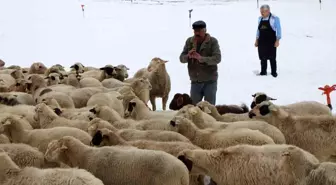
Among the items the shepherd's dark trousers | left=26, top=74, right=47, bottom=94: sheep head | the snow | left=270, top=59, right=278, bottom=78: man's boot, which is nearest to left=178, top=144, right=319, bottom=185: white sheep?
the shepherd's dark trousers

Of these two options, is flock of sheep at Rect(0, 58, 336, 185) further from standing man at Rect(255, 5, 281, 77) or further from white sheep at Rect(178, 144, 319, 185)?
standing man at Rect(255, 5, 281, 77)

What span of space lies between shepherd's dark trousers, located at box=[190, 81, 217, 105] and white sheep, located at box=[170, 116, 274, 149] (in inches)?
119

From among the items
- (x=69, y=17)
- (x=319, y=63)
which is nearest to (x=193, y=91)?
(x=319, y=63)

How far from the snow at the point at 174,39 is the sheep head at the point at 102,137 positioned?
6473mm

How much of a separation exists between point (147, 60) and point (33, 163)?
15.0 metres

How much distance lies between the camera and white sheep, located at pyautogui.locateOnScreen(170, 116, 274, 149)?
6.72 metres

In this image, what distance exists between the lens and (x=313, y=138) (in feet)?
23.9

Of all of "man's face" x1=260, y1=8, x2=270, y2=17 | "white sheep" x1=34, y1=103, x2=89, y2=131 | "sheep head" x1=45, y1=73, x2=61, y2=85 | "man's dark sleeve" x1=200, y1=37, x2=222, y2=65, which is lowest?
"white sheep" x1=34, y1=103, x2=89, y2=131

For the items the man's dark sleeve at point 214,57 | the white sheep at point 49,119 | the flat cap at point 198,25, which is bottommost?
the white sheep at point 49,119

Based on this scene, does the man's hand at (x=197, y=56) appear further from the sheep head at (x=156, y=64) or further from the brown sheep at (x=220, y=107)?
the sheep head at (x=156, y=64)

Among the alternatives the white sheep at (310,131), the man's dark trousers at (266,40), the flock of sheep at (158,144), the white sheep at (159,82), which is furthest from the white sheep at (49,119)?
the man's dark trousers at (266,40)

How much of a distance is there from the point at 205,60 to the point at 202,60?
0.19 ft

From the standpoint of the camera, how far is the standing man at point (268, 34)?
49.7 ft

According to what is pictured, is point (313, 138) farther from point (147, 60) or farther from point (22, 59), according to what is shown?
point (22, 59)
